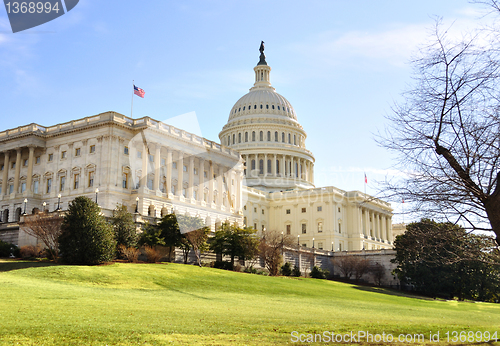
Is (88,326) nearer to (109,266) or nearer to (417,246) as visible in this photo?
(417,246)

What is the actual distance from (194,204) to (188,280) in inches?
1578

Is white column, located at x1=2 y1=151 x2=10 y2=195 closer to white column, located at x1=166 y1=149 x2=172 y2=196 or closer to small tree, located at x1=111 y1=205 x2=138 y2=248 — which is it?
white column, located at x1=166 y1=149 x2=172 y2=196

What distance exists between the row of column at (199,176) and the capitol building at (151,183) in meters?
0.16

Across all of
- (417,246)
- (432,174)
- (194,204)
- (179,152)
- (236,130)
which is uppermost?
(236,130)

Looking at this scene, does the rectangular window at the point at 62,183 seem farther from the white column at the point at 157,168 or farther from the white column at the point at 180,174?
the white column at the point at 180,174

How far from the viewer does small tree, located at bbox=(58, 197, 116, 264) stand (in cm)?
4406

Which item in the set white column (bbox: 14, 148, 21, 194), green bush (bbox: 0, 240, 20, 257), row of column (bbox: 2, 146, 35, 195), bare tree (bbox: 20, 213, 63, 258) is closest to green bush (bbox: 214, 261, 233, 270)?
bare tree (bbox: 20, 213, 63, 258)

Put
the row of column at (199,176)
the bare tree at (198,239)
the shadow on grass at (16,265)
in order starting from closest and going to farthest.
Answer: the shadow on grass at (16,265), the bare tree at (198,239), the row of column at (199,176)

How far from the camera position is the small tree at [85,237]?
44062mm

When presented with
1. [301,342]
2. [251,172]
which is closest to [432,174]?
[301,342]

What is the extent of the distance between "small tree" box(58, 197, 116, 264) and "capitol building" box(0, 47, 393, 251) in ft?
27.7

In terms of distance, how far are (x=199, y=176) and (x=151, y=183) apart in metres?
10.8

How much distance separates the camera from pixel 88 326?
55.0ft

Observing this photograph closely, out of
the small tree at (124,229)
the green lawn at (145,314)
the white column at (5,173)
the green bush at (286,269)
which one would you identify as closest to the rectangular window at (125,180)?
the white column at (5,173)
